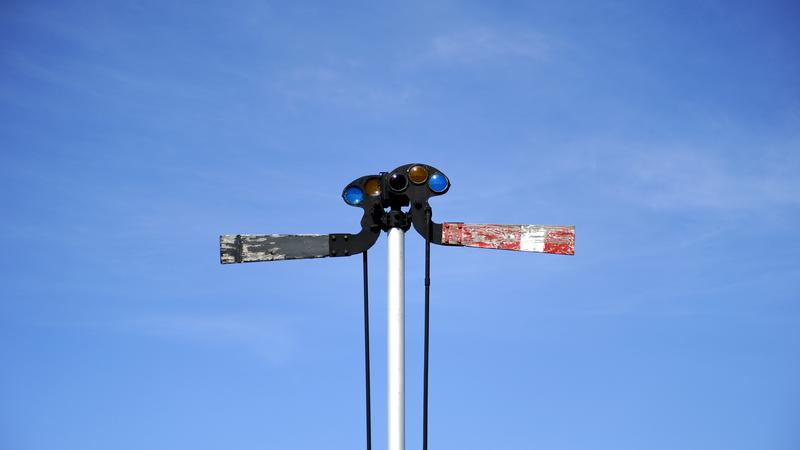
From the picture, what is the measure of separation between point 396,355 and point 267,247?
3.90 ft

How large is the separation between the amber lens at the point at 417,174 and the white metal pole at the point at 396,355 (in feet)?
1.81

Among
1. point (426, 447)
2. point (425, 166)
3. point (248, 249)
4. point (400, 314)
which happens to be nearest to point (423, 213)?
point (425, 166)

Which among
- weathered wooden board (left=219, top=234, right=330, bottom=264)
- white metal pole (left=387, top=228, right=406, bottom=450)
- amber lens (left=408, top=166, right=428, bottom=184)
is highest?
amber lens (left=408, top=166, right=428, bottom=184)

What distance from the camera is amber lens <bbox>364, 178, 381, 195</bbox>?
5480 mm

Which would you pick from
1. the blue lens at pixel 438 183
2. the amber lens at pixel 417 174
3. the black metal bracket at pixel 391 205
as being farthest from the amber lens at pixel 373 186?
the blue lens at pixel 438 183

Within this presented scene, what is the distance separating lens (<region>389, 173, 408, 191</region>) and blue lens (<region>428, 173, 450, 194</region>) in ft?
0.60

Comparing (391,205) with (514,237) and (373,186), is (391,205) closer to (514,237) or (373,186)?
(373,186)

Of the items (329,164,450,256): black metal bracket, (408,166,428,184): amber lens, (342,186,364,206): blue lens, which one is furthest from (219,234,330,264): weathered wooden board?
(408,166,428,184): amber lens

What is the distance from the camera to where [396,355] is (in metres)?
5.24

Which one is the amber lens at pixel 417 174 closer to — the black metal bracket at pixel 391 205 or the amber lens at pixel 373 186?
the black metal bracket at pixel 391 205

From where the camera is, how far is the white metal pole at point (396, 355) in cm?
522

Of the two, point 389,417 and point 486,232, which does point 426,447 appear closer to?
point 389,417

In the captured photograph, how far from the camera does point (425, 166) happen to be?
5395 mm

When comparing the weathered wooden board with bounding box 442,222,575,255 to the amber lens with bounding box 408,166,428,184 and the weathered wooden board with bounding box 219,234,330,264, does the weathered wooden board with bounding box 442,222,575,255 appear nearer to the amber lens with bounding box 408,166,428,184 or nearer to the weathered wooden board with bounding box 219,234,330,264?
the amber lens with bounding box 408,166,428,184
